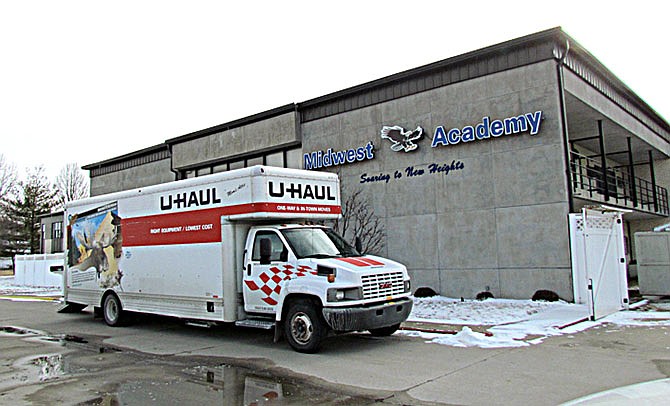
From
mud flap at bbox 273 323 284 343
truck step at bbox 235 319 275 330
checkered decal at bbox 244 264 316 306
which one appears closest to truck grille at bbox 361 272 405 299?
checkered decal at bbox 244 264 316 306

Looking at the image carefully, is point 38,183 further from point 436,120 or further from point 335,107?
point 436,120

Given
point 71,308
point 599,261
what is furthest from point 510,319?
point 71,308

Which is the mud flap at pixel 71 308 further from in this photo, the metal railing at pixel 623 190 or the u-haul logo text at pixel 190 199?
the metal railing at pixel 623 190

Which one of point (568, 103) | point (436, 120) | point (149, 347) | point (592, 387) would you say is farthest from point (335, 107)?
point (592, 387)

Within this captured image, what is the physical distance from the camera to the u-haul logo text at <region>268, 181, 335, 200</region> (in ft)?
34.4

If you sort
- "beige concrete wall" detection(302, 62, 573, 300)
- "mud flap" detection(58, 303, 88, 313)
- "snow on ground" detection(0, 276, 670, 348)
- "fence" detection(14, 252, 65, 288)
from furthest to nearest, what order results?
"fence" detection(14, 252, 65, 288)
"mud flap" detection(58, 303, 88, 313)
"beige concrete wall" detection(302, 62, 573, 300)
"snow on ground" detection(0, 276, 670, 348)

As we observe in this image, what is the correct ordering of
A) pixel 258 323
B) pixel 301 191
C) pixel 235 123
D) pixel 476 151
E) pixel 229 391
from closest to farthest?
pixel 229 391 < pixel 258 323 < pixel 301 191 < pixel 476 151 < pixel 235 123

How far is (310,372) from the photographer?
7980mm

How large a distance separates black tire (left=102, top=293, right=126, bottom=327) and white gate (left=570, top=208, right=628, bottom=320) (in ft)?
35.3

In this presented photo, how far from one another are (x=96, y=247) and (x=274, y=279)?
251 inches

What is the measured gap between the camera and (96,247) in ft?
45.8

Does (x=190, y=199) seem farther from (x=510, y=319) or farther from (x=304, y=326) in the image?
(x=510, y=319)

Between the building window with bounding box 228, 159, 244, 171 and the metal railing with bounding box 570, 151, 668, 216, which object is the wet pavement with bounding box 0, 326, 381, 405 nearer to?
the metal railing with bounding box 570, 151, 668, 216

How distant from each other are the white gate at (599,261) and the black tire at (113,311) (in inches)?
424
